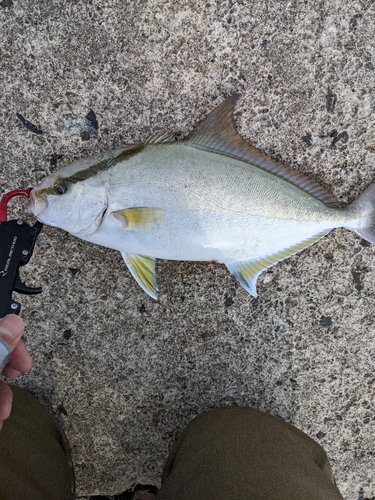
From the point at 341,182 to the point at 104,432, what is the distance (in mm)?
1741

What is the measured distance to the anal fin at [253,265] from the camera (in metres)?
1.64

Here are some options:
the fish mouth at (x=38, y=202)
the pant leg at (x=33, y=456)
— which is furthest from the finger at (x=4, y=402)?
the fish mouth at (x=38, y=202)

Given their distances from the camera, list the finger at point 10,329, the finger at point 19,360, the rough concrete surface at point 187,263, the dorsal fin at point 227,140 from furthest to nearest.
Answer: the rough concrete surface at point 187,263 < the dorsal fin at point 227,140 < the finger at point 19,360 < the finger at point 10,329

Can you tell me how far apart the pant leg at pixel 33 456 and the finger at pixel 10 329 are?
63cm

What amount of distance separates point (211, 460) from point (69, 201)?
1239mm

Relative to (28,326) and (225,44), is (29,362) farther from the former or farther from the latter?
(225,44)

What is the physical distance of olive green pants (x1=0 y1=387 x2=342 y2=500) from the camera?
1442 mm

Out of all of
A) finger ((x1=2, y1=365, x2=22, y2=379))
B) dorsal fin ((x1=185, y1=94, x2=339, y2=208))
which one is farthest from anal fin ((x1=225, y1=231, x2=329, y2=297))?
finger ((x1=2, y1=365, x2=22, y2=379))

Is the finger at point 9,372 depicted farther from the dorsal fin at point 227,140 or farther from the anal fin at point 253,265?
the dorsal fin at point 227,140

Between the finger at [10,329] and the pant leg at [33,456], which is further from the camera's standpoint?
the pant leg at [33,456]

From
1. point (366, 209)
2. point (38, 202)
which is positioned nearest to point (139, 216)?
point (38, 202)

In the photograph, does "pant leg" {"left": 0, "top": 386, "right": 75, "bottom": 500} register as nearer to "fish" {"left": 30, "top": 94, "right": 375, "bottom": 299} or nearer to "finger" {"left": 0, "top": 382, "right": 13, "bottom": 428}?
"finger" {"left": 0, "top": 382, "right": 13, "bottom": 428}

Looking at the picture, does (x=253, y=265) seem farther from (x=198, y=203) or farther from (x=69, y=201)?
(x=69, y=201)

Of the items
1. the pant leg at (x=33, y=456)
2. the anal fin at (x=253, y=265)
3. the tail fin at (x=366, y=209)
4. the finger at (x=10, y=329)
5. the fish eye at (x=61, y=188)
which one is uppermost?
the tail fin at (x=366, y=209)
